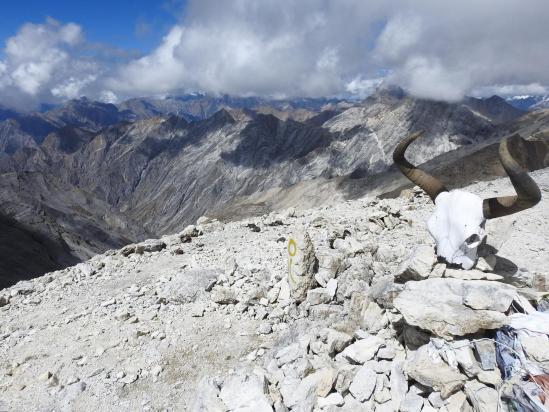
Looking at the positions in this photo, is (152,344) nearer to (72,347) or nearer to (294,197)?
(72,347)

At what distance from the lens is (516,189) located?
6461mm

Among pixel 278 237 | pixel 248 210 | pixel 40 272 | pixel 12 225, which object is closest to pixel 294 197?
pixel 248 210

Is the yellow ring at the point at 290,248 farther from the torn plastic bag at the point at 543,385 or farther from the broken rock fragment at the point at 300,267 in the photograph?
the torn plastic bag at the point at 543,385

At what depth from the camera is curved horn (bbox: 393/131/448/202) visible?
314 inches

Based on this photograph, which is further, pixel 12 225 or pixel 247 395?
pixel 12 225

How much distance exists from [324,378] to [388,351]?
1.11 metres

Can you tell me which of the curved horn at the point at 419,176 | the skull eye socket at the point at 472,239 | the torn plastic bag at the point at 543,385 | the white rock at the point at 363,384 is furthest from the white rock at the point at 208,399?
the curved horn at the point at 419,176

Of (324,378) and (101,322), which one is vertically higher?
(101,322)

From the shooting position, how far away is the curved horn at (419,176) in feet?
26.2

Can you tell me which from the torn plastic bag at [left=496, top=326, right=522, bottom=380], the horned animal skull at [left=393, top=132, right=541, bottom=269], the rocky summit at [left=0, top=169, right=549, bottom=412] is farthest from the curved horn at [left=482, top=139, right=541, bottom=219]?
the torn plastic bag at [left=496, top=326, right=522, bottom=380]

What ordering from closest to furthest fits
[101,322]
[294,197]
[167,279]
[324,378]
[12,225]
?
1. [324,378]
2. [101,322]
3. [167,279]
4. [12,225]
5. [294,197]

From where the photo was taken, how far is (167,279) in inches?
474

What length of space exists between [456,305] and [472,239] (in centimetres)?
144

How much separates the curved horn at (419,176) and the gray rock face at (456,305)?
2.03 metres
